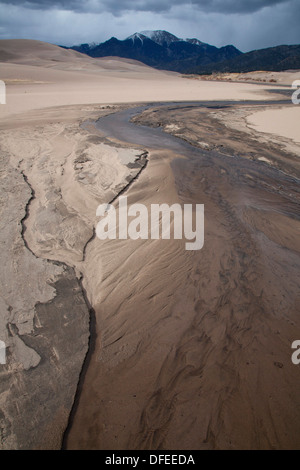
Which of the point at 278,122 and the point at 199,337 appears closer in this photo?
the point at 199,337

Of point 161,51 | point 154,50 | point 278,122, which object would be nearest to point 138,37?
point 154,50

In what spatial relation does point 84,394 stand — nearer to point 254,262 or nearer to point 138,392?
point 138,392

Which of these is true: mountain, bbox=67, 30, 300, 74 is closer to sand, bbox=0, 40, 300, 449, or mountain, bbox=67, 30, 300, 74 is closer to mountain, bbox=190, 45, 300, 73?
mountain, bbox=190, 45, 300, 73

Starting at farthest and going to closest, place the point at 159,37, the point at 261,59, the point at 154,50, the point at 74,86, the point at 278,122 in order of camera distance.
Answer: the point at 159,37 < the point at 154,50 < the point at 261,59 < the point at 74,86 < the point at 278,122

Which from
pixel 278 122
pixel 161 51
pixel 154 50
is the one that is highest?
pixel 154 50

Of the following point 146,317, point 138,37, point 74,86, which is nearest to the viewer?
point 146,317

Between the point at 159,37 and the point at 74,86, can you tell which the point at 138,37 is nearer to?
the point at 159,37
